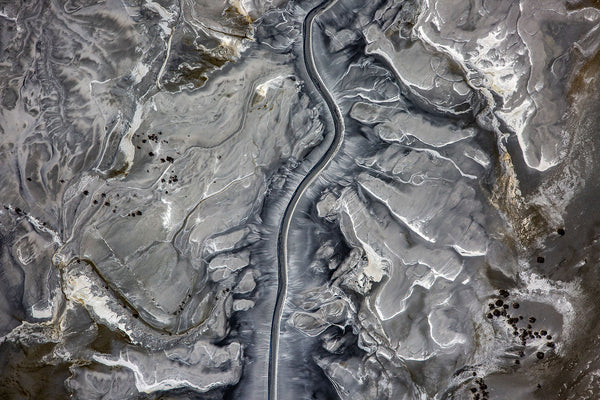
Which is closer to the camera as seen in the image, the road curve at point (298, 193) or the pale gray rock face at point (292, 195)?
the pale gray rock face at point (292, 195)

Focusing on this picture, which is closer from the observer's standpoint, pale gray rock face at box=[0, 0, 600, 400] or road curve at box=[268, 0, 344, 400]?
pale gray rock face at box=[0, 0, 600, 400]

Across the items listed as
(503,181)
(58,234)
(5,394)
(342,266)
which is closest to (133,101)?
(58,234)

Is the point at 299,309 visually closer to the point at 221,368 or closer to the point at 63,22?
the point at 221,368
